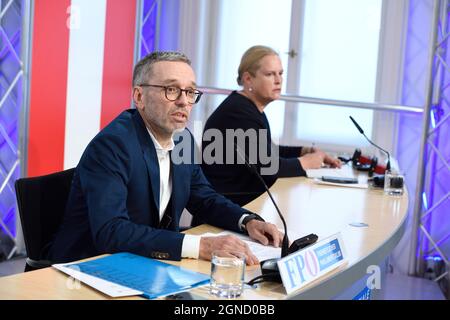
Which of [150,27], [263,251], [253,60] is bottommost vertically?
[263,251]

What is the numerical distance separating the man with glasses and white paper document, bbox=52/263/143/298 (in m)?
0.22

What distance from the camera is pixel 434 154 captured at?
14.5 ft

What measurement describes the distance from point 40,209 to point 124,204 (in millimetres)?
365

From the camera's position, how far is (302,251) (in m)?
1.50

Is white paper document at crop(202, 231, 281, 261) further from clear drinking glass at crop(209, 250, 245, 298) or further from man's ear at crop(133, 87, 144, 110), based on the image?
man's ear at crop(133, 87, 144, 110)

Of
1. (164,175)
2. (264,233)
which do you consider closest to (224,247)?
(264,233)

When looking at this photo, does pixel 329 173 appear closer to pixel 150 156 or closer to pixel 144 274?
pixel 150 156

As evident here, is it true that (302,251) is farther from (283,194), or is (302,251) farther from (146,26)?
(146,26)

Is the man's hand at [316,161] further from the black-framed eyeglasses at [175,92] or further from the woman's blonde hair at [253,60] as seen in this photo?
the black-framed eyeglasses at [175,92]

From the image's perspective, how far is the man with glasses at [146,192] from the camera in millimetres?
1658

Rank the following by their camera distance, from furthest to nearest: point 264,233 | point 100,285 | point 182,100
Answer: point 182,100
point 264,233
point 100,285

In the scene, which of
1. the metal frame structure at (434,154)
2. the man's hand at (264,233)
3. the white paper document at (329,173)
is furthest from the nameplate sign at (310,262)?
the metal frame structure at (434,154)

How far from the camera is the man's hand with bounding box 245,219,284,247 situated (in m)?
1.87

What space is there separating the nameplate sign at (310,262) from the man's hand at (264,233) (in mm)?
251
